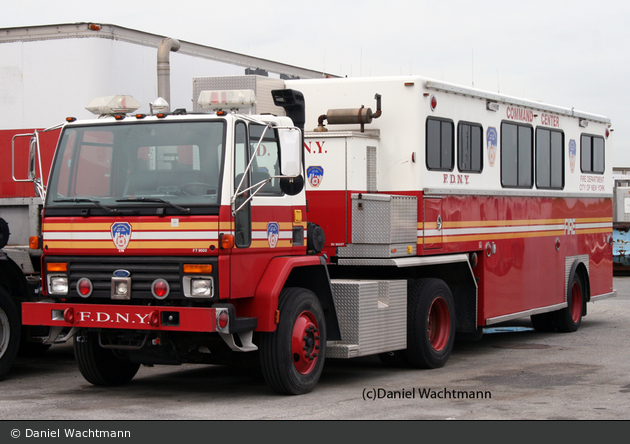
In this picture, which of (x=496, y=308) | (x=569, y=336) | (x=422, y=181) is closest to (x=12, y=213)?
(x=422, y=181)

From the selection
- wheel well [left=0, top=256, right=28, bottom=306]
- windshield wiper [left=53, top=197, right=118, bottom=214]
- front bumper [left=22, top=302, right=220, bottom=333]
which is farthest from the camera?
wheel well [left=0, top=256, right=28, bottom=306]

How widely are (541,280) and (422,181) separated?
13.0 ft

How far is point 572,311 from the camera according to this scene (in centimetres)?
1513

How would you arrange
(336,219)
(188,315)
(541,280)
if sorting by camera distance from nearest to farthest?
(188,315) < (336,219) < (541,280)

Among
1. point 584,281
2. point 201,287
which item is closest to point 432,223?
point 201,287

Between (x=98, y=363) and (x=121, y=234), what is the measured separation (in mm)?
1774

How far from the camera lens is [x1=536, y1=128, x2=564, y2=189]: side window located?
45.6 ft

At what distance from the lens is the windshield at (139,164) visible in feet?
27.3

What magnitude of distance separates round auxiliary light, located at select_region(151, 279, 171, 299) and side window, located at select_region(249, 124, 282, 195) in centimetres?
126

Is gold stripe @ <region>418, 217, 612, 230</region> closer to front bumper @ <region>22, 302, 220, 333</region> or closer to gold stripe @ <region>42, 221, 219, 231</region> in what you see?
gold stripe @ <region>42, 221, 219, 231</region>

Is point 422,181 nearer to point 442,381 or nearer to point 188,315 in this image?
point 442,381

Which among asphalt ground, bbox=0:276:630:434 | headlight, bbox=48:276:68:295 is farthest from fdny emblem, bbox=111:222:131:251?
asphalt ground, bbox=0:276:630:434

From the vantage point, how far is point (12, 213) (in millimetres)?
11742

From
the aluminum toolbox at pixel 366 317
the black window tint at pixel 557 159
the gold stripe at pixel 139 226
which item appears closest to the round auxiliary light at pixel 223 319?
the gold stripe at pixel 139 226
